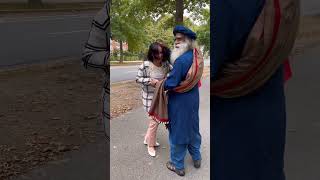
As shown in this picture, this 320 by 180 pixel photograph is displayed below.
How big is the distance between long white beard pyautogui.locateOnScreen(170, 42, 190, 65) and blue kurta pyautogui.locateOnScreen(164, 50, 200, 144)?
0.01 meters

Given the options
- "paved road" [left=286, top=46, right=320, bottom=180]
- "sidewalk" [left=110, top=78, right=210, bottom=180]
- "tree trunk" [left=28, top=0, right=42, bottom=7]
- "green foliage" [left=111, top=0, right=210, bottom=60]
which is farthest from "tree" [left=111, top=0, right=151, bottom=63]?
"paved road" [left=286, top=46, right=320, bottom=180]

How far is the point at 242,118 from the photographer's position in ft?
3.81

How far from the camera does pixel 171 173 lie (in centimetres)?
117

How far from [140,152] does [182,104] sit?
23cm

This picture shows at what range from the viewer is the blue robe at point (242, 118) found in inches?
41.9

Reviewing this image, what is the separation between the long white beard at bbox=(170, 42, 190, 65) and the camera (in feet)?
3.50

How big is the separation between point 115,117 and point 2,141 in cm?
62

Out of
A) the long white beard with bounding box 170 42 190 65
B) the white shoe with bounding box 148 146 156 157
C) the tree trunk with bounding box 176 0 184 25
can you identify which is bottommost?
the white shoe with bounding box 148 146 156 157

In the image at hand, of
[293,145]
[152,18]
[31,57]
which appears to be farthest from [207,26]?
[31,57]

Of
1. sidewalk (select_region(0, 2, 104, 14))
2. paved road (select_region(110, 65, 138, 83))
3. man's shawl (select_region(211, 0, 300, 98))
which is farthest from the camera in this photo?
sidewalk (select_region(0, 2, 104, 14))

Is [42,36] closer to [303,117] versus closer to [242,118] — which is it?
[242,118]

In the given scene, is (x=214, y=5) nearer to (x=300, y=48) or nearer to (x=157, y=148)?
(x=300, y=48)

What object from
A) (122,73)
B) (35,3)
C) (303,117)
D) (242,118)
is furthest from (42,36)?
(303,117)

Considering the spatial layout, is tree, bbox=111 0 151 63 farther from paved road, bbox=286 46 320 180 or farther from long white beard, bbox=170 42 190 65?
paved road, bbox=286 46 320 180
